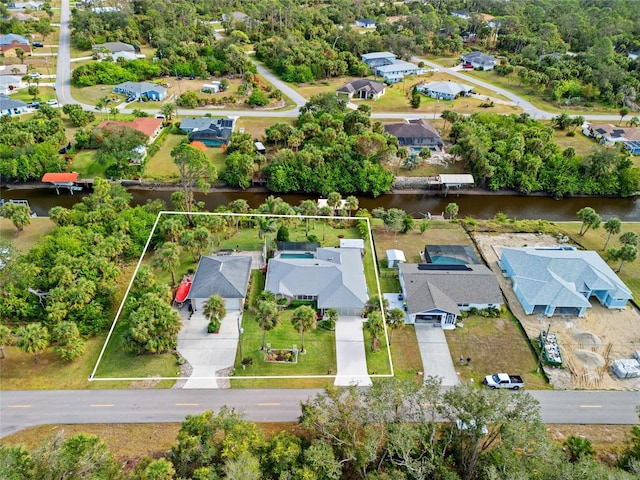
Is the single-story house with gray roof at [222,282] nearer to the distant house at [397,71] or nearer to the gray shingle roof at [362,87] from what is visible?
the gray shingle roof at [362,87]

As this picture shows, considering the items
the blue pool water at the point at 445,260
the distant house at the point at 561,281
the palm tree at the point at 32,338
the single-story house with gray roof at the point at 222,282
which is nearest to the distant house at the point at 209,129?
the single-story house with gray roof at the point at 222,282

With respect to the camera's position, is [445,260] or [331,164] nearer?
[445,260]

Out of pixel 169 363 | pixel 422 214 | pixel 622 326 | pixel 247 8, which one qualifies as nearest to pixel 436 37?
pixel 247 8

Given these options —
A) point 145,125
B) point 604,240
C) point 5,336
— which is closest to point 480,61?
point 604,240

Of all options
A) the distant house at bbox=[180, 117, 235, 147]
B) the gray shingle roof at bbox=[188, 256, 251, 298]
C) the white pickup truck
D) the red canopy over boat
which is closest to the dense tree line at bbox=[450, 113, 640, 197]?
the distant house at bbox=[180, 117, 235, 147]

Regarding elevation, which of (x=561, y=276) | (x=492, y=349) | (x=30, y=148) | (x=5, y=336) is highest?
(x=561, y=276)

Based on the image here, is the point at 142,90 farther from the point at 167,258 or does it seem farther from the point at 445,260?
the point at 445,260
